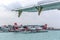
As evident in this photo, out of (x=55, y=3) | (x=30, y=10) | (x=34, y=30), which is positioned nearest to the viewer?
A: (x=55, y=3)

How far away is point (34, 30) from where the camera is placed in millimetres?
122188

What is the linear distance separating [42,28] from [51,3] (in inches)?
5020

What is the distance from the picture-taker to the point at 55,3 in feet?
17.8

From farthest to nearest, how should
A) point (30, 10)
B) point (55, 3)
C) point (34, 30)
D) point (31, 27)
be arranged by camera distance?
point (31, 27)
point (34, 30)
point (30, 10)
point (55, 3)

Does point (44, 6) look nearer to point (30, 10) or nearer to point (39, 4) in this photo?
point (39, 4)

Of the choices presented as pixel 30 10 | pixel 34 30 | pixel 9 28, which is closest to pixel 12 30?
pixel 9 28

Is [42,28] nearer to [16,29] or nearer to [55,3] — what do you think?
[16,29]

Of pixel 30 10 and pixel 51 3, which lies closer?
pixel 51 3

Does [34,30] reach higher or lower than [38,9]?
lower

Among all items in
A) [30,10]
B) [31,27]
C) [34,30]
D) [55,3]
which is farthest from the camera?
[31,27]

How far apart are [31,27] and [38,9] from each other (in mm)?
125214

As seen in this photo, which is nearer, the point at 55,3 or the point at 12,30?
the point at 55,3

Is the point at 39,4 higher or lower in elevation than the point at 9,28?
higher

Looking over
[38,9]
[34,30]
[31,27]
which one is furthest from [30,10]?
[31,27]
